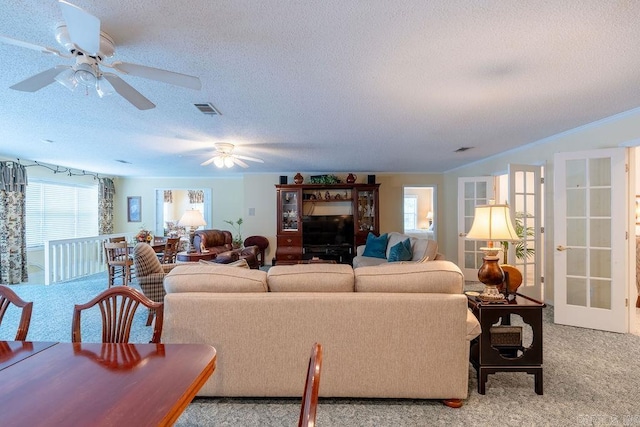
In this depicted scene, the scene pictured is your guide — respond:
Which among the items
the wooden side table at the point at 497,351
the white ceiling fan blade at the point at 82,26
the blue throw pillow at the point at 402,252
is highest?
the white ceiling fan blade at the point at 82,26

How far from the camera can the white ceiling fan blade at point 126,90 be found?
1.77 m

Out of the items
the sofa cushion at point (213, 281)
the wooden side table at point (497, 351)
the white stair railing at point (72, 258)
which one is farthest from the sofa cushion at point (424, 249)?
the white stair railing at point (72, 258)

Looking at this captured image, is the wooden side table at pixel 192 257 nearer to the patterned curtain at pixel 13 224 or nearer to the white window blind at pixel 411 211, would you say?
the patterned curtain at pixel 13 224

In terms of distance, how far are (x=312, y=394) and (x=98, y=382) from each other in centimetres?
81

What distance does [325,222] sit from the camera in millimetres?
6539

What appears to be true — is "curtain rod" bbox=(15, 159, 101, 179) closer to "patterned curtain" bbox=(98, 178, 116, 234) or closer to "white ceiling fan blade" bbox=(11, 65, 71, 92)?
"patterned curtain" bbox=(98, 178, 116, 234)

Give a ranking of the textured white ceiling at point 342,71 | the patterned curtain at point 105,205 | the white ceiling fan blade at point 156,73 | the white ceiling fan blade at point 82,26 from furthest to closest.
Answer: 1. the patterned curtain at point 105,205
2. the white ceiling fan blade at point 156,73
3. the textured white ceiling at point 342,71
4. the white ceiling fan blade at point 82,26

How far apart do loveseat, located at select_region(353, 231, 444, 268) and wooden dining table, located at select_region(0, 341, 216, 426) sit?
305cm

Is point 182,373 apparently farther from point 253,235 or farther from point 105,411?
point 253,235

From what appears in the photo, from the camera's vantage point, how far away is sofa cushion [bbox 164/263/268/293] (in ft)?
6.22

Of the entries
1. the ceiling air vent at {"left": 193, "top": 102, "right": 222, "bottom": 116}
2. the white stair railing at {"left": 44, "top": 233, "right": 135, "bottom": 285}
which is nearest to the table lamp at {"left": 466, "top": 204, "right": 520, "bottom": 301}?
the ceiling air vent at {"left": 193, "top": 102, "right": 222, "bottom": 116}

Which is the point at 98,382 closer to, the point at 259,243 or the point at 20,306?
the point at 20,306

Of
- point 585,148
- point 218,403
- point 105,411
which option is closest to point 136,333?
point 218,403

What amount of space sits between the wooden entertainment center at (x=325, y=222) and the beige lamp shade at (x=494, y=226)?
13.7 feet
